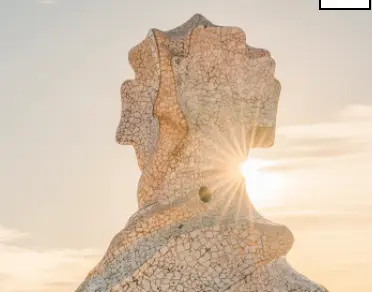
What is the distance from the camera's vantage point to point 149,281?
12.5 m

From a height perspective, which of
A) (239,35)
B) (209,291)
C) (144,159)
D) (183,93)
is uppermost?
(239,35)

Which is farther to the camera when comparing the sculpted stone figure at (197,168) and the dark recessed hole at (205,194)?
the dark recessed hole at (205,194)

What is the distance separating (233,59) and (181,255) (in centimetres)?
317

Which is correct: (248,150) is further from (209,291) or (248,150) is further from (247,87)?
(209,291)

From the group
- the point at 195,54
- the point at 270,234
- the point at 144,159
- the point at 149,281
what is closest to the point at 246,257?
the point at 270,234

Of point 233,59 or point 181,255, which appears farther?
point 233,59

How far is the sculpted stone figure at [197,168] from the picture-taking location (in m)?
12.6

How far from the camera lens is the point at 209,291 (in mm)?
12445

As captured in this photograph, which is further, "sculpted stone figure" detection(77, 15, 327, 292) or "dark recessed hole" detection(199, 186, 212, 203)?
"dark recessed hole" detection(199, 186, 212, 203)

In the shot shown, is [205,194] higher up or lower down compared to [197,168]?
lower down

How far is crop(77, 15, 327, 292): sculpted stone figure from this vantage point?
1263cm

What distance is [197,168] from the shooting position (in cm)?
1330

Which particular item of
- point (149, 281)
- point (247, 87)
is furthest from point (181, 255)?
point (247, 87)

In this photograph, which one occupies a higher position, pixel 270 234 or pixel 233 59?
pixel 233 59
